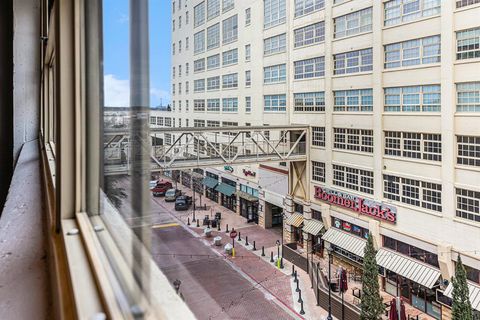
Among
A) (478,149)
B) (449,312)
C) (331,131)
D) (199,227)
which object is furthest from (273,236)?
(478,149)

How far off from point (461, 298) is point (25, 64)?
17.6 ft

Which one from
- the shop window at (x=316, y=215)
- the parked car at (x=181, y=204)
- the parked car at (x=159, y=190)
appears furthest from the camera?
the shop window at (x=316, y=215)

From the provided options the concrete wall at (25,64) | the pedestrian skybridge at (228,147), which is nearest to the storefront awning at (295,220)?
the pedestrian skybridge at (228,147)

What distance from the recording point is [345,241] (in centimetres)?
716

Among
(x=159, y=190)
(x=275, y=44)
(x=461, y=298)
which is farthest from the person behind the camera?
(x=275, y=44)

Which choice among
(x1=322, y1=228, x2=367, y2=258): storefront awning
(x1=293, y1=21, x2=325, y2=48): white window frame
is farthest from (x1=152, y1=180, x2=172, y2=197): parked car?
(x1=293, y1=21, x2=325, y2=48): white window frame

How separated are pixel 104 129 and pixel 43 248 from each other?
29 centimetres

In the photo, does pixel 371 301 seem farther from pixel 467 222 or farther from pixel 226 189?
pixel 226 189

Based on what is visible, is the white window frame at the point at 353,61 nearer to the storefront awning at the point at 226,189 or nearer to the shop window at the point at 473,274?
the shop window at the point at 473,274

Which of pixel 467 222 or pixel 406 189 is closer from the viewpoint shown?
pixel 467 222

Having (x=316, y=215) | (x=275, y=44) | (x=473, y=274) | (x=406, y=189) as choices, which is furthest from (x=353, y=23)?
(x=473, y=274)

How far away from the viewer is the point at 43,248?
0.75 metres

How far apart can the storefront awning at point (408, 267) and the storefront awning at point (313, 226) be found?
4.81 feet

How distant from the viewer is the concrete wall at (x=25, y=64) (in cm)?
212
